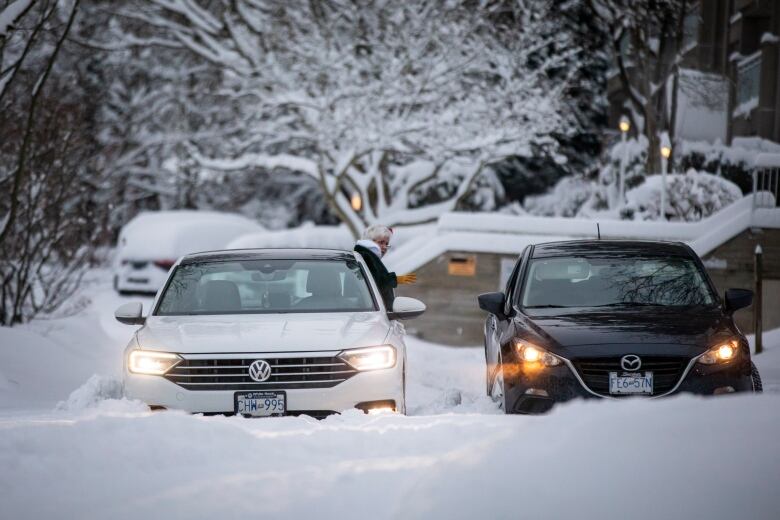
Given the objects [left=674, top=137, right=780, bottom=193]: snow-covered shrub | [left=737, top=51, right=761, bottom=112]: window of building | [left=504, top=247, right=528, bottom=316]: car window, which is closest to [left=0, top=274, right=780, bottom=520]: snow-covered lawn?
[left=504, top=247, right=528, bottom=316]: car window

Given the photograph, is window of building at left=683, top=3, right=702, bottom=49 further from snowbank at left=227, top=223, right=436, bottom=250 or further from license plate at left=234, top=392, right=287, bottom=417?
license plate at left=234, top=392, right=287, bottom=417

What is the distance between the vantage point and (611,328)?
7789 mm

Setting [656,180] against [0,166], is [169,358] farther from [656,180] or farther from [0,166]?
[656,180]

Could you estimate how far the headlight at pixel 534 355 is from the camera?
759 cm

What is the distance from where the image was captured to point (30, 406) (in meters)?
9.96

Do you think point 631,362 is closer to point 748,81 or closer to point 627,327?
point 627,327

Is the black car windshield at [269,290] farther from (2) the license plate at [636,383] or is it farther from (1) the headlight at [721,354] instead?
(1) the headlight at [721,354]

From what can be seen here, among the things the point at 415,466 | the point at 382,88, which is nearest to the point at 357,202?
the point at 382,88

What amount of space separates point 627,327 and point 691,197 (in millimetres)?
11500

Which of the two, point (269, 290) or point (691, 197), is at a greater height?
point (691, 197)

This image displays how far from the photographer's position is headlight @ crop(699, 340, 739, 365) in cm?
757

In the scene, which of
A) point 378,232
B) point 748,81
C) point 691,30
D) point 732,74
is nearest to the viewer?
point 378,232

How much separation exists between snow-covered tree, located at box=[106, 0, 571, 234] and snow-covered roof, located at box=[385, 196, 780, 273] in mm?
6406

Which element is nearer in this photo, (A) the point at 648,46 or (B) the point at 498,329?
(B) the point at 498,329
